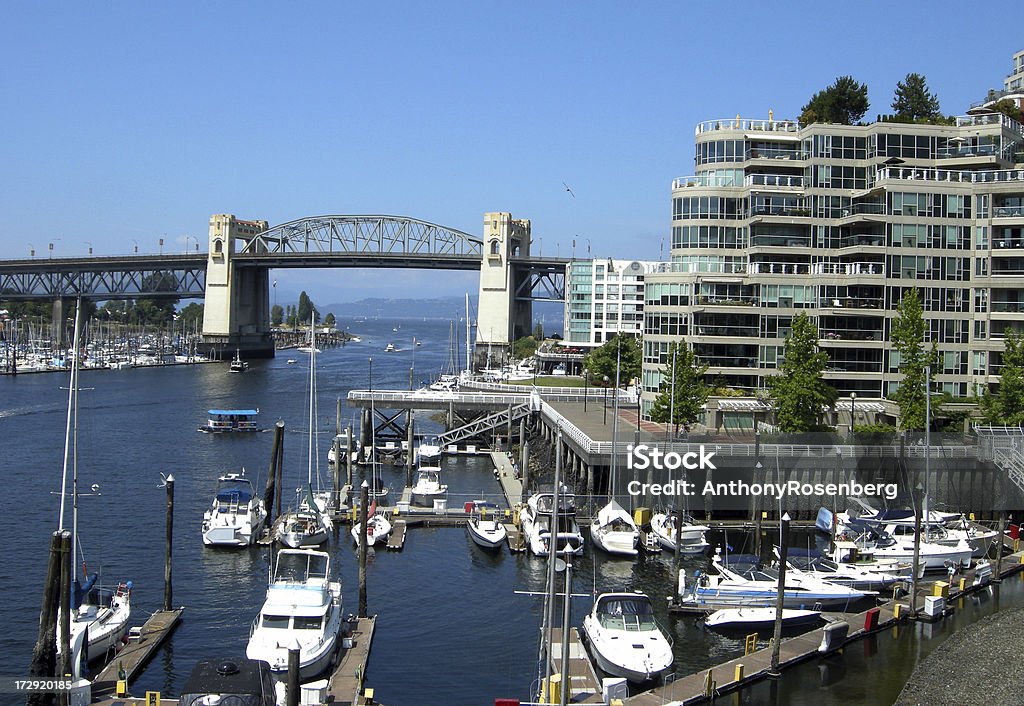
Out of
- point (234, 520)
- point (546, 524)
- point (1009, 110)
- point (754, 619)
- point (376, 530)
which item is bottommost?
point (754, 619)

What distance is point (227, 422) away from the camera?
310 feet

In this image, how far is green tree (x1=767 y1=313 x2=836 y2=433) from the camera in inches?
2183

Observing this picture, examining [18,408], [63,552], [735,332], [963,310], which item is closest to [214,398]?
[18,408]

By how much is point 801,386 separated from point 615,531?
45.9ft

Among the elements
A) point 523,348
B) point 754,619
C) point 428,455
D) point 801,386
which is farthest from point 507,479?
point 523,348

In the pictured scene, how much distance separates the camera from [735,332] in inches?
2490

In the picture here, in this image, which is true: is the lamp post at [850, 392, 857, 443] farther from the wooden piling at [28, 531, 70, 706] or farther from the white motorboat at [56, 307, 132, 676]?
the wooden piling at [28, 531, 70, 706]

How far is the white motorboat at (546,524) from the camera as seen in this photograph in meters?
46.0

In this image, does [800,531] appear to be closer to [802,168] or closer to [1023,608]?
[1023,608]

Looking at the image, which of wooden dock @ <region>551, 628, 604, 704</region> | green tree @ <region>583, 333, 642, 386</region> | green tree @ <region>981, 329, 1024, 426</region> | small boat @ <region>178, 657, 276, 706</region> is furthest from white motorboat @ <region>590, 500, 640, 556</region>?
green tree @ <region>583, 333, 642, 386</region>

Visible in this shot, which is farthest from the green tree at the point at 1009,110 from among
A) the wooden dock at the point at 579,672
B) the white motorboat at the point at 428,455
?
the wooden dock at the point at 579,672

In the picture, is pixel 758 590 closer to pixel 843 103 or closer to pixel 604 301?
pixel 843 103

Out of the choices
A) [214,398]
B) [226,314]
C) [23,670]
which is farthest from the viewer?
[226,314]

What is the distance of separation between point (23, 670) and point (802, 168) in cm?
4962
